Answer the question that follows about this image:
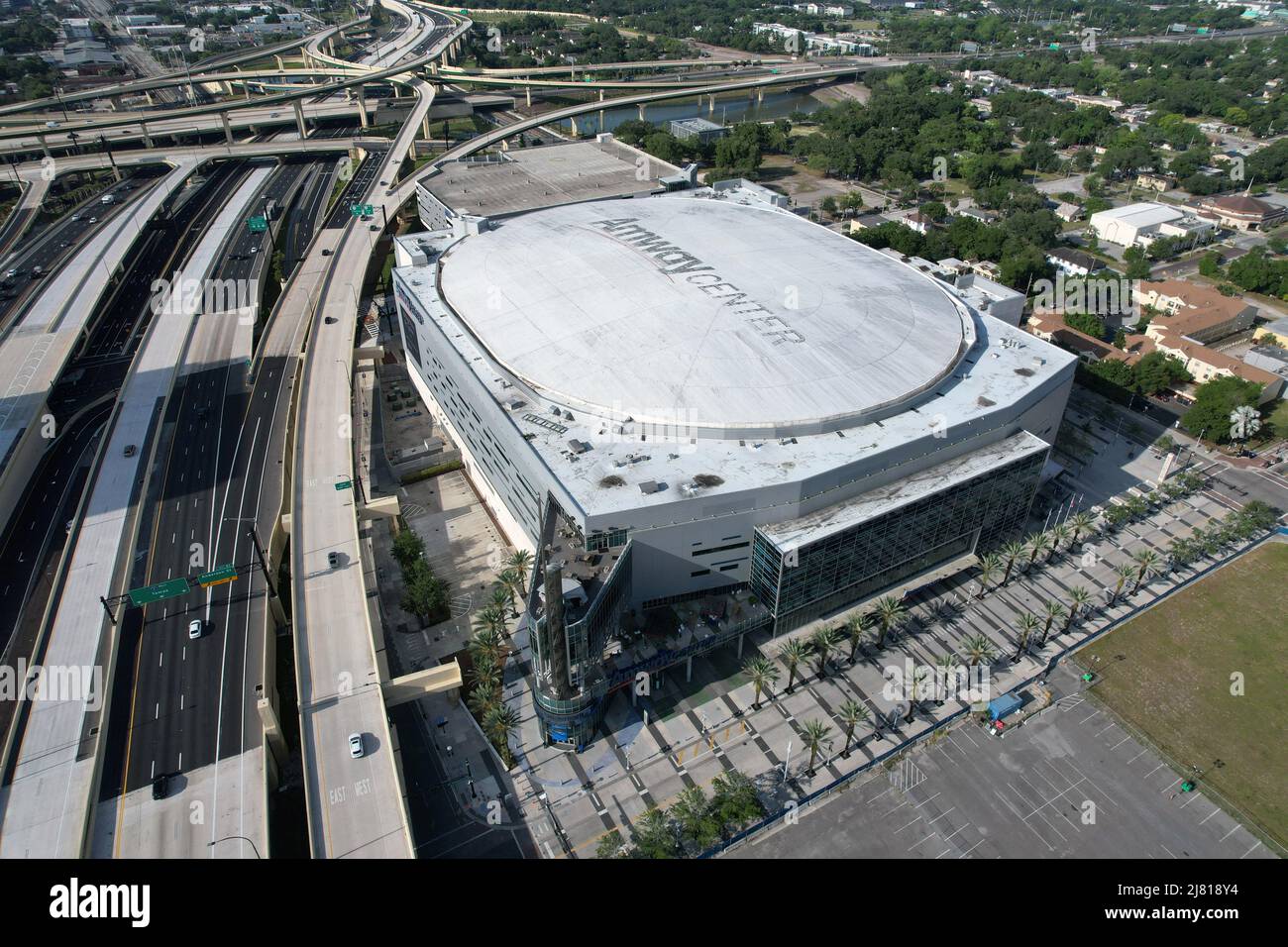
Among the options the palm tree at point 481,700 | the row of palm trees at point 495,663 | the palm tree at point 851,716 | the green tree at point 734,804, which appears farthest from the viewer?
the palm tree at point 481,700

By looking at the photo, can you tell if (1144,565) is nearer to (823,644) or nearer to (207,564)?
(823,644)

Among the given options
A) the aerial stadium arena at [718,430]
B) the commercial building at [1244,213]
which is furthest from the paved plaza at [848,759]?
the commercial building at [1244,213]

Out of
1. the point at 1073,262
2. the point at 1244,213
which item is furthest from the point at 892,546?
the point at 1244,213

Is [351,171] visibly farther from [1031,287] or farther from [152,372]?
[1031,287]

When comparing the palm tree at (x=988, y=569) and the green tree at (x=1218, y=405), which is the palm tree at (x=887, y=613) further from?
the green tree at (x=1218, y=405)

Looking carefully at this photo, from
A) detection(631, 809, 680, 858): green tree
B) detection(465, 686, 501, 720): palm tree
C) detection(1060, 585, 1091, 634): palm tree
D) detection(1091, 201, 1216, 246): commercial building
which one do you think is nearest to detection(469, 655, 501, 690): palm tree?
detection(465, 686, 501, 720): palm tree

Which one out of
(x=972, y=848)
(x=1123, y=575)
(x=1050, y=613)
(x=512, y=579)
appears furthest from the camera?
(x=1123, y=575)

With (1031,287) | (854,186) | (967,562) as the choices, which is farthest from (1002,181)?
(967,562)
